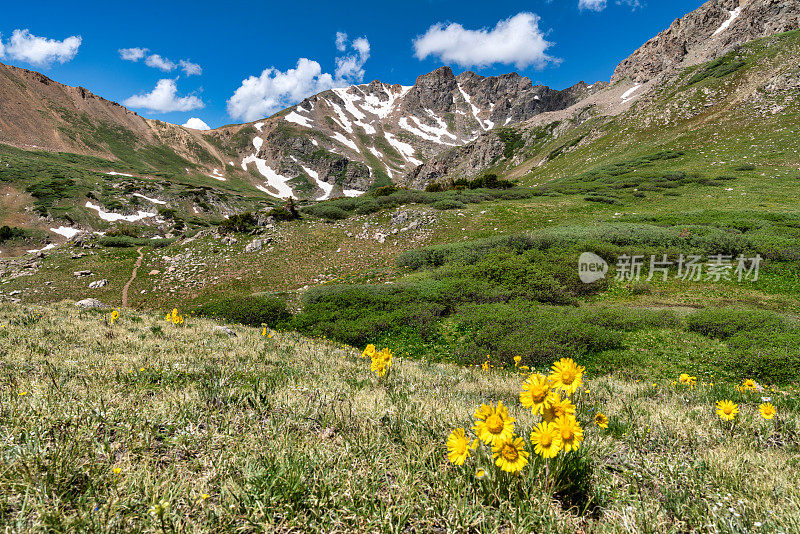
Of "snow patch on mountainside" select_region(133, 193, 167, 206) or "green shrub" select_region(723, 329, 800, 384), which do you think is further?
"snow patch on mountainside" select_region(133, 193, 167, 206)

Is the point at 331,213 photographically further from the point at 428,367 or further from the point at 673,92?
the point at 673,92

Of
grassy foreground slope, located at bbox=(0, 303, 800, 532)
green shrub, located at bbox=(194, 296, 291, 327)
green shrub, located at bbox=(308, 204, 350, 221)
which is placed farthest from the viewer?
green shrub, located at bbox=(308, 204, 350, 221)

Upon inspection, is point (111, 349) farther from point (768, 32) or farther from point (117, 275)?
point (768, 32)

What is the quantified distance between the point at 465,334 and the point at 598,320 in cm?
404

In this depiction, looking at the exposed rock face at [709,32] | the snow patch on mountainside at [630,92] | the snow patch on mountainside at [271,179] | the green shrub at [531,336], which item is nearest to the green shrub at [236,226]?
the green shrub at [531,336]

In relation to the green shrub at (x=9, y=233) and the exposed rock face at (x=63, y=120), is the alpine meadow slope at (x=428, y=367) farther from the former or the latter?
the exposed rock face at (x=63, y=120)

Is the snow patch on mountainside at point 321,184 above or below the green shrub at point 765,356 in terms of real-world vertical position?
above

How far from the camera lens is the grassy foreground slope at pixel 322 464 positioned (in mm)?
1782

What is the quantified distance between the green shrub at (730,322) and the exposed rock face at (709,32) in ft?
331

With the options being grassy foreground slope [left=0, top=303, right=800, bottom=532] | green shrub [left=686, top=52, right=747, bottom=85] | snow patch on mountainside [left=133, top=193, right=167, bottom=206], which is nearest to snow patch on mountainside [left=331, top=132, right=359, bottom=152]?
snow patch on mountainside [left=133, top=193, right=167, bottom=206]

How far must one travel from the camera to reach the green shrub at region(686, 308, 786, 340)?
814 centimetres

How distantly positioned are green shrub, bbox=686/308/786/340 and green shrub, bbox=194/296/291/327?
13.9m

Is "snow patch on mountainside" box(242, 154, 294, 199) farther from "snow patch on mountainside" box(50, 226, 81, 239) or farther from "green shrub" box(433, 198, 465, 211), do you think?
"green shrub" box(433, 198, 465, 211)

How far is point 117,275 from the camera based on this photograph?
21.3m
